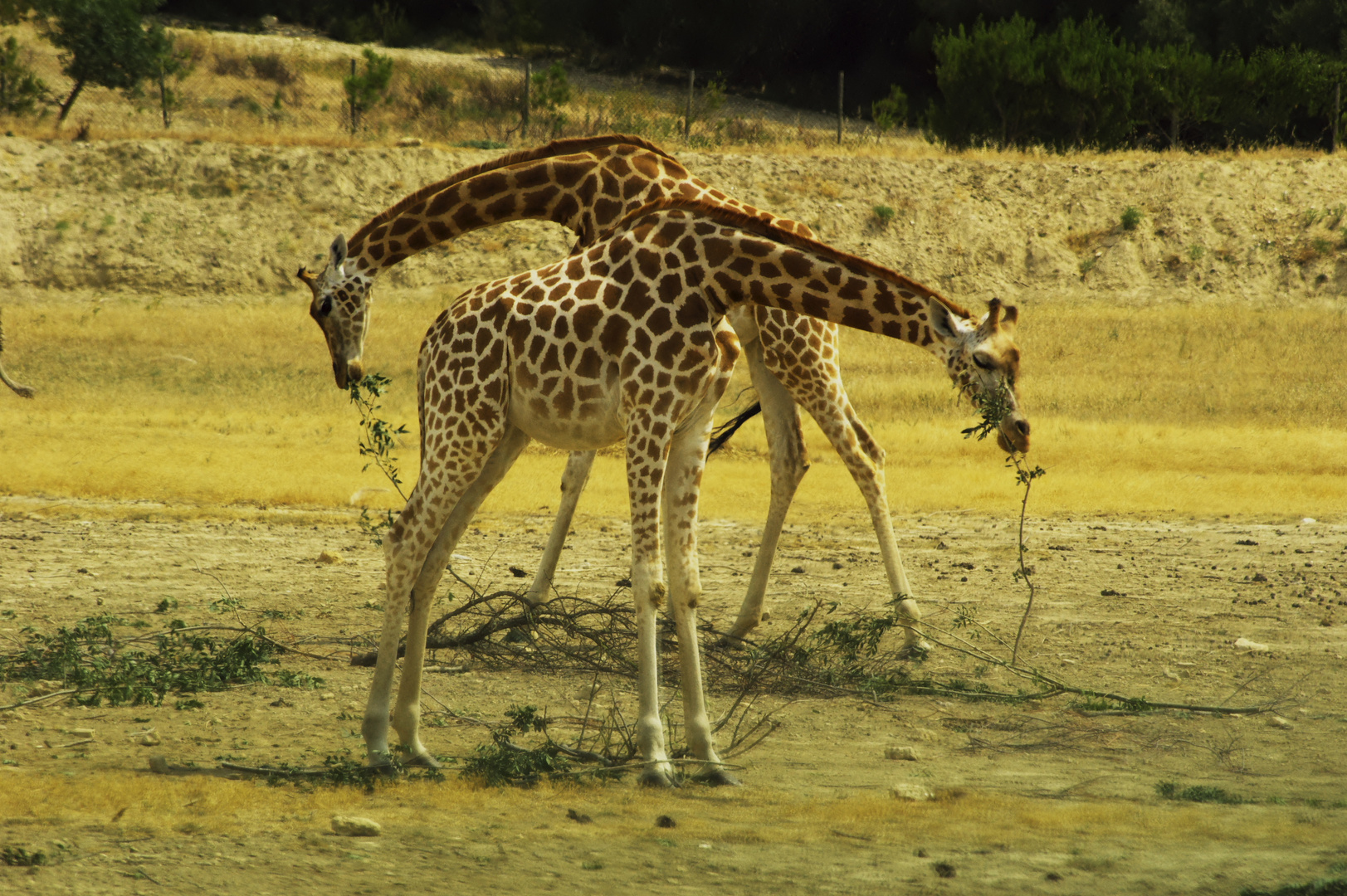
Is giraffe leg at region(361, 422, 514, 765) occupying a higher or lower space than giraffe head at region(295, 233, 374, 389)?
lower

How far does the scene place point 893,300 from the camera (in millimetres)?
6363

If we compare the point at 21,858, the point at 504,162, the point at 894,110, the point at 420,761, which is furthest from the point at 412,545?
the point at 894,110

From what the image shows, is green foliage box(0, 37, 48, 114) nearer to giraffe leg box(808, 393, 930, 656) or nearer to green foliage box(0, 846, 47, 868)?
giraffe leg box(808, 393, 930, 656)

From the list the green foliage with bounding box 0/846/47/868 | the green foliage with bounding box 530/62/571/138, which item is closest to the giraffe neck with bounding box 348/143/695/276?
the green foliage with bounding box 0/846/47/868

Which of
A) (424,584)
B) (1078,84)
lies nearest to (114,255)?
(424,584)

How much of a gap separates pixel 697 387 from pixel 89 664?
4147 mm

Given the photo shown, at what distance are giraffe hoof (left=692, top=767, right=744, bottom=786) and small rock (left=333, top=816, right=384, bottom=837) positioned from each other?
58.5 inches

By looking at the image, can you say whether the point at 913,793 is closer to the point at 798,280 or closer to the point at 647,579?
the point at 647,579

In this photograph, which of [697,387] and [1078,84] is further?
[1078,84]

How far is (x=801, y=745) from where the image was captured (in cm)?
683

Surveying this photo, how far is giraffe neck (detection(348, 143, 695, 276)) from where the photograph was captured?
8.65m

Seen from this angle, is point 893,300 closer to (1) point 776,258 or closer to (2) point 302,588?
(1) point 776,258

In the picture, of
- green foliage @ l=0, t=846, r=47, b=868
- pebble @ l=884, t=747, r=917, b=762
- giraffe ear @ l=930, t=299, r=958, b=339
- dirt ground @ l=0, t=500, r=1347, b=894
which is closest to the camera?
green foliage @ l=0, t=846, r=47, b=868

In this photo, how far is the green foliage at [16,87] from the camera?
3681 centimetres
